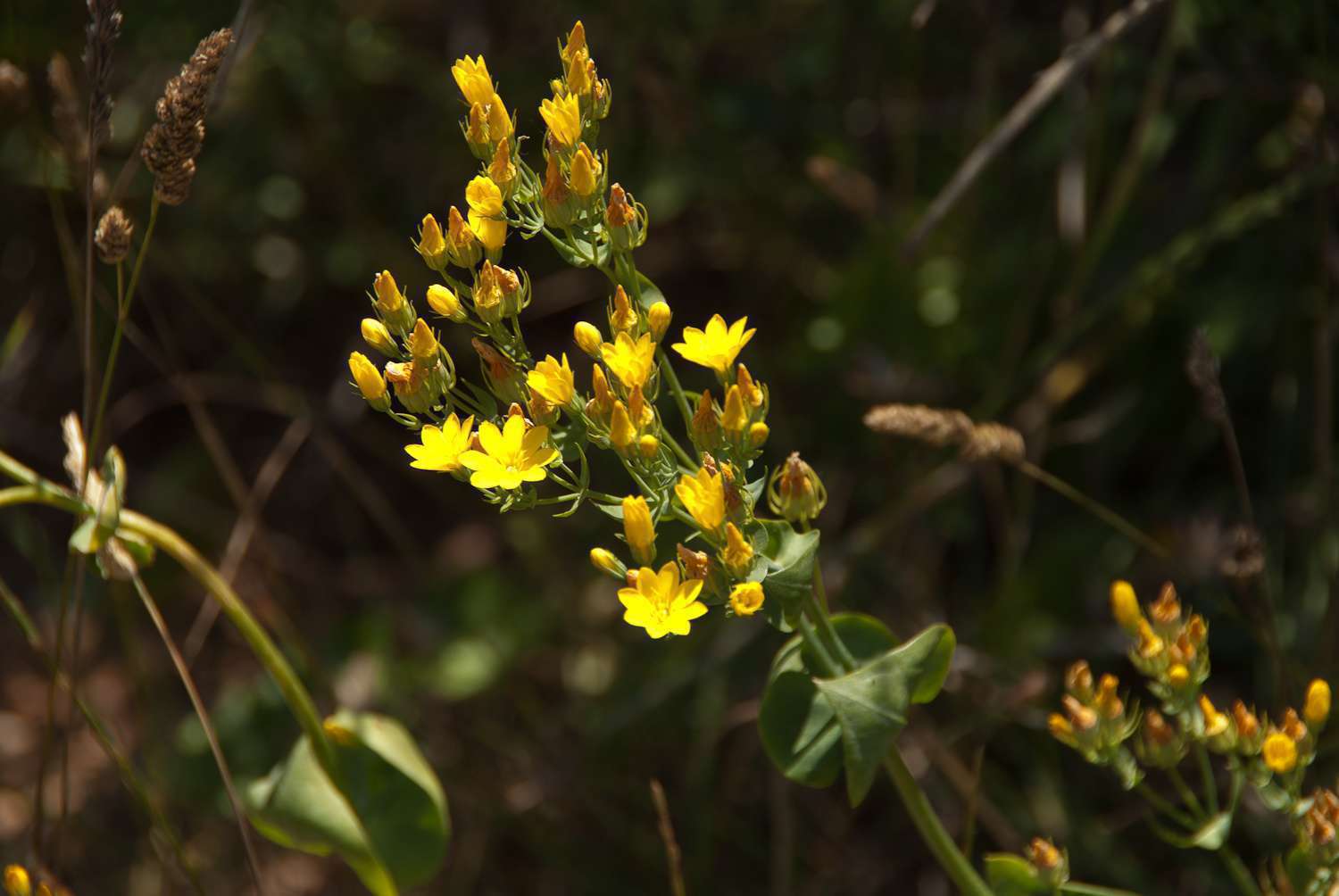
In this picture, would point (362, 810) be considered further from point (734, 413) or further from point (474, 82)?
point (474, 82)

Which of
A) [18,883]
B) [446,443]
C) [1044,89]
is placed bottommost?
[18,883]

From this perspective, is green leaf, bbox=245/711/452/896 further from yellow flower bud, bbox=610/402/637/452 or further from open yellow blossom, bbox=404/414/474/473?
yellow flower bud, bbox=610/402/637/452

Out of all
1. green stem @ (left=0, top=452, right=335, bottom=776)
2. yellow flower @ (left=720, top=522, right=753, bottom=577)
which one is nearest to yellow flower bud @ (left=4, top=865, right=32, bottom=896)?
green stem @ (left=0, top=452, right=335, bottom=776)

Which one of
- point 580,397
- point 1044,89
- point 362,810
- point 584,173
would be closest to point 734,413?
point 580,397

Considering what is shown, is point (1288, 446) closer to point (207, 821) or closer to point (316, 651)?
point (316, 651)

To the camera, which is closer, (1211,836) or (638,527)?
(638,527)

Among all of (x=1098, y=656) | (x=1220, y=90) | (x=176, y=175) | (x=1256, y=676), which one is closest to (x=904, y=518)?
(x=1098, y=656)
